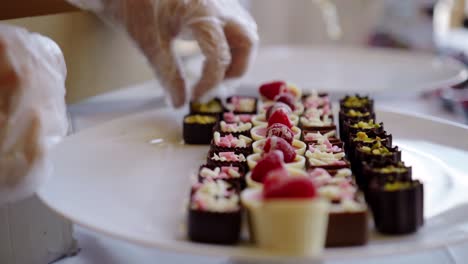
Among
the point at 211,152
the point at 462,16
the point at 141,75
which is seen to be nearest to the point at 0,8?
the point at 211,152

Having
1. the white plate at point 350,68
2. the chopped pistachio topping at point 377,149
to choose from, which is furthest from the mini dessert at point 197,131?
the white plate at point 350,68

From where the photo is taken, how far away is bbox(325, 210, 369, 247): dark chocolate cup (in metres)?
0.80

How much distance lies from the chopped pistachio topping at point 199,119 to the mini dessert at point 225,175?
0.29 m

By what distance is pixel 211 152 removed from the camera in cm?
109

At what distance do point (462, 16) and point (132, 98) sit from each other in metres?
1.77

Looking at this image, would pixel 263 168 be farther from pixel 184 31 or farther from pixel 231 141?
pixel 184 31

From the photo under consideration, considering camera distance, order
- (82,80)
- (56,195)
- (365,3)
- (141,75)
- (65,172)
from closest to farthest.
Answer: (56,195), (65,172), (82,80), (141,75), (365,3)

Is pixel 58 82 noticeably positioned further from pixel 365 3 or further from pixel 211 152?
pixel 365 3

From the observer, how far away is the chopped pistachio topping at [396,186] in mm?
864

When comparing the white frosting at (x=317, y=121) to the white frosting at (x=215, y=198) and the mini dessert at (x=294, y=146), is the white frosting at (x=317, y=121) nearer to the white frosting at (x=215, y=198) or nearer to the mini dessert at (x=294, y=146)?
the mini dessert at (x=294, y=146)

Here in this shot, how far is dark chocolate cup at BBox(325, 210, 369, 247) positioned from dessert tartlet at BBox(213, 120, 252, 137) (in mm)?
422

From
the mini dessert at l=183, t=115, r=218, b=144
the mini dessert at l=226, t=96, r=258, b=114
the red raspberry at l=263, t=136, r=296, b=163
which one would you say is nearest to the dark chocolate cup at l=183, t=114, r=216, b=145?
the mini dessert at l=183, t=115, r=218, b=144

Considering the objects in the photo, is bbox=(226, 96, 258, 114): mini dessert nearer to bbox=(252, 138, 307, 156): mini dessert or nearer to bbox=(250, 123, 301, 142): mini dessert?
bbox=(250, 123, 301, 142): mini dessert

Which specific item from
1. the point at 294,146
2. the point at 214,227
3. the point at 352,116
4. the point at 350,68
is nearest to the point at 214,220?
the point at 214,227
